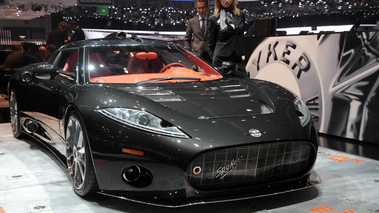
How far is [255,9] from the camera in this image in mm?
14625

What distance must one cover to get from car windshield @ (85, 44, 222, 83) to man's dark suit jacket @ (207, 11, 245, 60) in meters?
1.29

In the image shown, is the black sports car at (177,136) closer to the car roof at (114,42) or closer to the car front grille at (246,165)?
the car front grille at (246,165)

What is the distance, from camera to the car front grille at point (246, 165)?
254cm

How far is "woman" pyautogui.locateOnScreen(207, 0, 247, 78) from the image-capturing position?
206 inches

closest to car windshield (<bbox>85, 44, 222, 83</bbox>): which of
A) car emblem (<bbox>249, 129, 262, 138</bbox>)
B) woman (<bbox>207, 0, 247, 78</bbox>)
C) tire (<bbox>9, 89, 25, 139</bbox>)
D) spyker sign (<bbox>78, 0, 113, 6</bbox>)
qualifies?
car emblem (<bbox>249, 129, 262, 138</bbox>)

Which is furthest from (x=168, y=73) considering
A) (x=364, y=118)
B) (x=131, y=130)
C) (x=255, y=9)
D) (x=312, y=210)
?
(x=255, y=9)

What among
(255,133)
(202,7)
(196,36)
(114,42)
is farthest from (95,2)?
(255,133)

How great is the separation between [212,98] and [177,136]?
60 cm

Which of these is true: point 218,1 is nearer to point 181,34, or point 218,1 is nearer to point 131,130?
point 131,130

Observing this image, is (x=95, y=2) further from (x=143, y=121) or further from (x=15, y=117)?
(x=143, y=121)

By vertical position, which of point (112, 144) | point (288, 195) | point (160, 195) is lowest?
point (288, 195)

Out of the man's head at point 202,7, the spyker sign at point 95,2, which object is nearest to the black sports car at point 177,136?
the man's head at point 202,7

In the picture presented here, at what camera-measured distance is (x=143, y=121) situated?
266 centimetres

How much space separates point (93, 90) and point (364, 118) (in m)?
3.21
